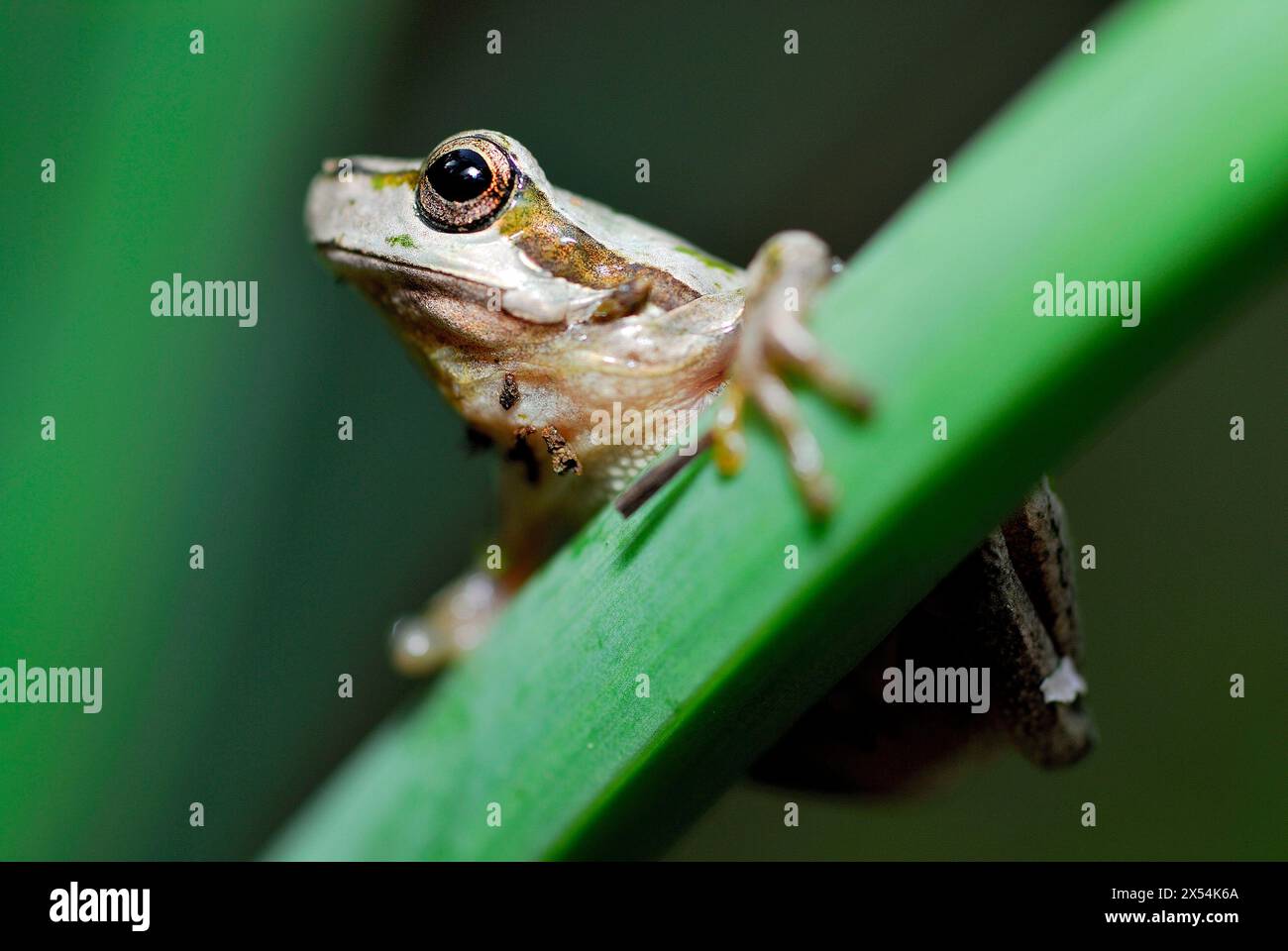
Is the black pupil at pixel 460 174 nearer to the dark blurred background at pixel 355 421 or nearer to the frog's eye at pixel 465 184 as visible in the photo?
the frog's eye at pixel 465 184

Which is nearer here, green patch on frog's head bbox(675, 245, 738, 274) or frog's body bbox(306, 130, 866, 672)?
frog's body bbox(306, 130, 866, 672)

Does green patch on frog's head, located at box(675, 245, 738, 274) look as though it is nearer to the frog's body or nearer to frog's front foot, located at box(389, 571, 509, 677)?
the frog's body

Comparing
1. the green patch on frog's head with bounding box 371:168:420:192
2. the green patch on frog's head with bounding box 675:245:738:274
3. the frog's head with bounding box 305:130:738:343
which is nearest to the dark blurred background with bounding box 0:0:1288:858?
the green patch on frog's head with bounding box 371:168:420:192

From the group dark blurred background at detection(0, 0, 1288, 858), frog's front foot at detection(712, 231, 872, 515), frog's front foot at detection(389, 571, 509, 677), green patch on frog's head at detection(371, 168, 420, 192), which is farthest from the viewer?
frog's front foot at detection(389, 571, 509, 677)

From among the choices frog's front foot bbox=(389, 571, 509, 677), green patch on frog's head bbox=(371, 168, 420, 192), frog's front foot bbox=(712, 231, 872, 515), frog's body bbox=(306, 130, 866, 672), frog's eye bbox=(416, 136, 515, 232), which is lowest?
frog's front foot bbox=(389, 571, 509, 677)
